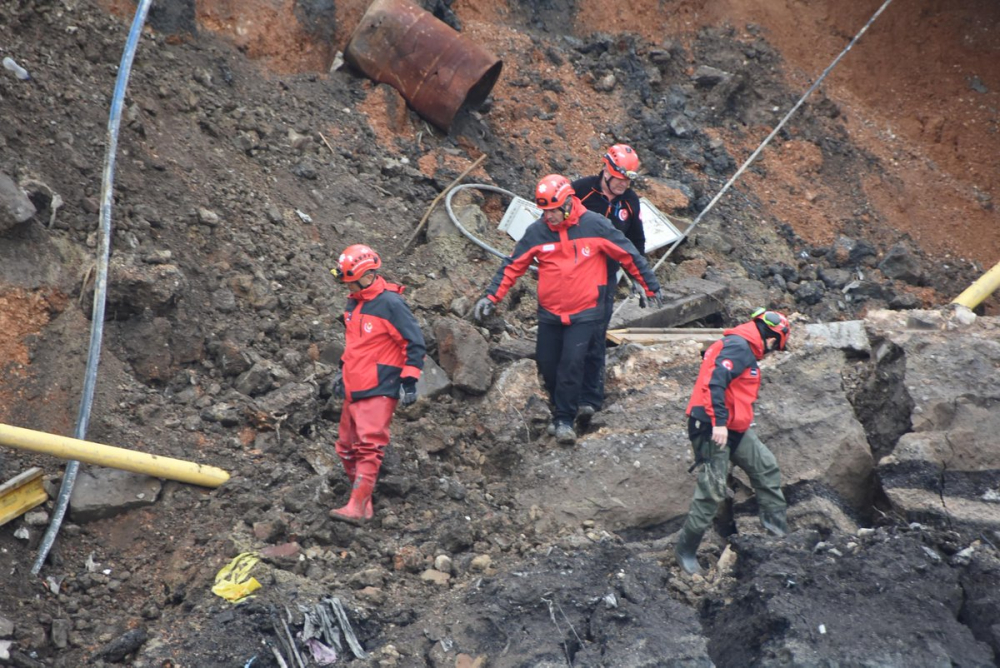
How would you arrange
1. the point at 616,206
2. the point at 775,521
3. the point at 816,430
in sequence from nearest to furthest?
the point at 775,521 → the point at 816,430 → the point at 616,206

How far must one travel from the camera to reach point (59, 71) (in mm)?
9414

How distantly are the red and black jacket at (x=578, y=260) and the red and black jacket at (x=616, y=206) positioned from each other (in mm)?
502

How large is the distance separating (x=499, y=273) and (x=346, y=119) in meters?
3.81

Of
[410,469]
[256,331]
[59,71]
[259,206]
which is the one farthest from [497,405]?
[59,71]

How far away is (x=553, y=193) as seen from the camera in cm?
786

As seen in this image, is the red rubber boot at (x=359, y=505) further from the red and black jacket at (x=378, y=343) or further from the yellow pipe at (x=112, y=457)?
the yellow pipe at (x=112, y=457)

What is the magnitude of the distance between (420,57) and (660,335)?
4.03m

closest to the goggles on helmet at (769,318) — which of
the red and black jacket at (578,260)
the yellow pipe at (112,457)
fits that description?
the red and black jacket at (578,260)

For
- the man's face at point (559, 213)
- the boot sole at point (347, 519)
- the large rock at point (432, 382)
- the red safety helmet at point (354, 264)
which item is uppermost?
the man's face at point (559, 213)

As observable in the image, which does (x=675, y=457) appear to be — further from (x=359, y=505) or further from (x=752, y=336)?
(x=359, y=505)

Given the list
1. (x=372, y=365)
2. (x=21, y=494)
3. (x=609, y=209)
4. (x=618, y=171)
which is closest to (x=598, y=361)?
(x=609, y=209)

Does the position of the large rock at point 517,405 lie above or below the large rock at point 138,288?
above

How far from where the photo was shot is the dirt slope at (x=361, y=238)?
659 centimetres

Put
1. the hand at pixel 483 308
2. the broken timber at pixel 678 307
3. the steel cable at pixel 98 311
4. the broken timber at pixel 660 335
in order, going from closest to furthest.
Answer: the steel cable at pixel 98 311, the hand at pixel 483 308, the broken timber at pixel 660 335, the broken timber at pixel 678 307
